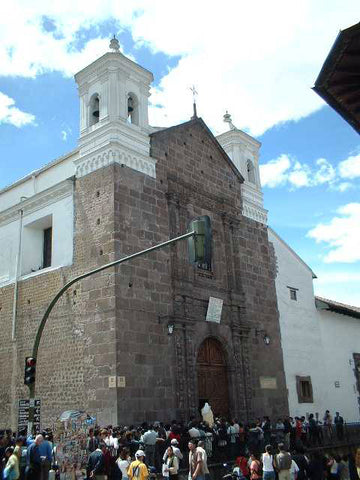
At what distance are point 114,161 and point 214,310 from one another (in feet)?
21.3

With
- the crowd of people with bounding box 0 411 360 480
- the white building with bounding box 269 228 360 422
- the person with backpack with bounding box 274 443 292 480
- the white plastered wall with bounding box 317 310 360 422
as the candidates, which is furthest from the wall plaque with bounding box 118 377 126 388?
the white plastered wall with bounding box 317 310 360 422

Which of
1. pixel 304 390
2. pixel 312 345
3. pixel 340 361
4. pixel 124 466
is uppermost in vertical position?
pixel 312 345

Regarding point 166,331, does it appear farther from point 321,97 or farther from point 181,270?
point 321,97

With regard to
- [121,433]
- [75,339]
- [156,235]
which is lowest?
[121,433]

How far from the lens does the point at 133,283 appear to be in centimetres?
1762

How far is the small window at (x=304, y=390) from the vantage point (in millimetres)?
24141

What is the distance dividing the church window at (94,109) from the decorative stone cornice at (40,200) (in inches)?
92.8

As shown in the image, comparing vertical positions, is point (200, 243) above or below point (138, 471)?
above

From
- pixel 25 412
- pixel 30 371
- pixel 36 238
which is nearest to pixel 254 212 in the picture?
pixel 36 238

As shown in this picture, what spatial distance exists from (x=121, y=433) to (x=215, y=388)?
19.2 ft

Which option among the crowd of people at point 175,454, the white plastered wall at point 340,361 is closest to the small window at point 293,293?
the white plastered wall at point 340,361

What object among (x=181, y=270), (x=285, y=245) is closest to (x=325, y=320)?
(x=285, y=245)

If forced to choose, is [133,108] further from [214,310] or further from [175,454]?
[175,454]

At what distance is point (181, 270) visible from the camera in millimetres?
19641
